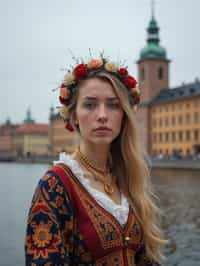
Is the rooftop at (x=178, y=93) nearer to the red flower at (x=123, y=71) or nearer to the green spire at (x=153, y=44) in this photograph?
the green spire at (x=153, y=44)

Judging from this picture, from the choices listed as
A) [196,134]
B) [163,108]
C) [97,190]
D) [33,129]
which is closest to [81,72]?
[97,190]

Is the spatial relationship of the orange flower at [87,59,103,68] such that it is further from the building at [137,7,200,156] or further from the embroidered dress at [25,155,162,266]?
the building at [137,7,200,156]

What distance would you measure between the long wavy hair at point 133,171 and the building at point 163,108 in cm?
5820

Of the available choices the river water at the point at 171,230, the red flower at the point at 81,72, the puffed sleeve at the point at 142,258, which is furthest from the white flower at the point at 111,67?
the river water at the point at 171,230

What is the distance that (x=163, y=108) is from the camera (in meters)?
70.4

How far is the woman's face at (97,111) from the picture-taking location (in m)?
1.95

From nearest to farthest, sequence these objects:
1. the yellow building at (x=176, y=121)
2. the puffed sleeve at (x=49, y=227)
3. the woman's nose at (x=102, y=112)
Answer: the puffed sleeve at (x=49, y=227), the woman's nose at (x=102, y=112), the yellow building at (x=176, y=121)

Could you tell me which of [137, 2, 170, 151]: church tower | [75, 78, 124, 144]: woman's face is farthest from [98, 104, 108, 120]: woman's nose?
[137, 2, 170, 151]: church tower

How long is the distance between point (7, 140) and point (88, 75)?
14341cm

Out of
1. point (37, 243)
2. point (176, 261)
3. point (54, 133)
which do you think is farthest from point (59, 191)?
point (54, 133)

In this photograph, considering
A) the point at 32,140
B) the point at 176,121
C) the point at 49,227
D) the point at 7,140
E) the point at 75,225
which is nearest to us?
the point at 49,227

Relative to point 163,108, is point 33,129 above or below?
below

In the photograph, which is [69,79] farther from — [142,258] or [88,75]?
[142,258]

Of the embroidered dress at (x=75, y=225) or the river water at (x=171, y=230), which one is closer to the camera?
the embroidered dress at (x=75, y=225)
